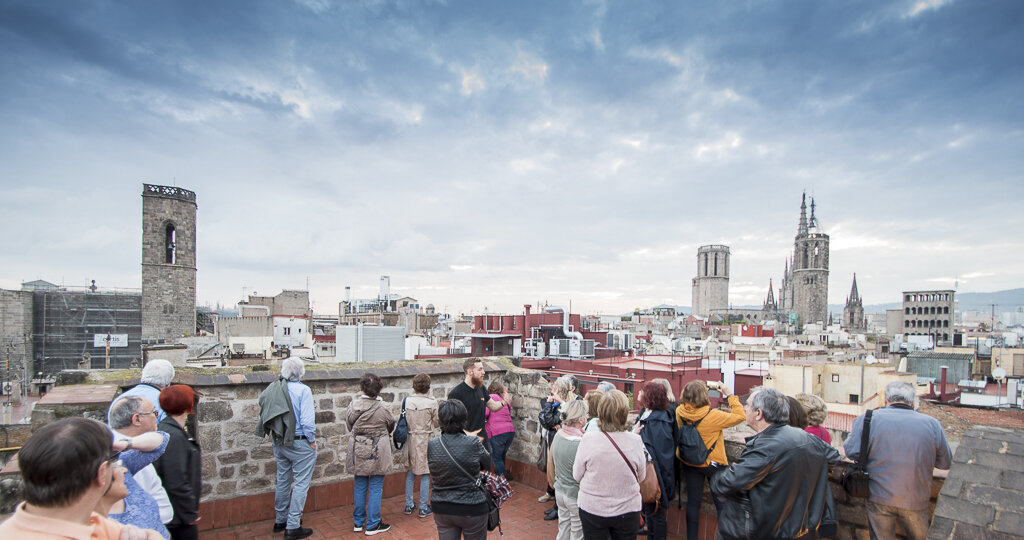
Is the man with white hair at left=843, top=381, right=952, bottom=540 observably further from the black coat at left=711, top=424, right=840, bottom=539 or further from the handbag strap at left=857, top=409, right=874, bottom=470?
the black coat at left=711, top=424, right=840, bottom=539

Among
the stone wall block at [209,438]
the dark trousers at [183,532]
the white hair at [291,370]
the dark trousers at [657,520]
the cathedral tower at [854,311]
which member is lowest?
the cathedral tower at [854,311]

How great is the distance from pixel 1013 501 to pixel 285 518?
16.9ft

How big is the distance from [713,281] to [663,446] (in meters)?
130

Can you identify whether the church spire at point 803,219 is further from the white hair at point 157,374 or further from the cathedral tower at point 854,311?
the white hair at point 157,374

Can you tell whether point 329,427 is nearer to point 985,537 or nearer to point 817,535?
point 817,535

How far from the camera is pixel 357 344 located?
51.6 feet

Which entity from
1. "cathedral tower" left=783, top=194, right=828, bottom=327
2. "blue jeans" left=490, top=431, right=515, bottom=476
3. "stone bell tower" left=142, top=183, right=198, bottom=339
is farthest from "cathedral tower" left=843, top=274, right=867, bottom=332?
"blue jeans" left=490, top=431, right=515, bottom=476

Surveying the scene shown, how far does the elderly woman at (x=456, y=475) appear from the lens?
3.23 meters

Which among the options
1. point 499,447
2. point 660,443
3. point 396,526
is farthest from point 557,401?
point 396,526

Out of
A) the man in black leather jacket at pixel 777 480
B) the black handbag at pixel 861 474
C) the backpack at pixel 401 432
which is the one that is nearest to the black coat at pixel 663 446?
the man in black leather jacket at pixel 777 480

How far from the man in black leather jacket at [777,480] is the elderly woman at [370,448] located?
2.88 meters

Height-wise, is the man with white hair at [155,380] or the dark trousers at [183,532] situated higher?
the man with white hair at [155,380]

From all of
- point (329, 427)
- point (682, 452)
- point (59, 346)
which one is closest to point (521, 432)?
point (329, 427)

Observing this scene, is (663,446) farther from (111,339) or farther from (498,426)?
(111,339)
